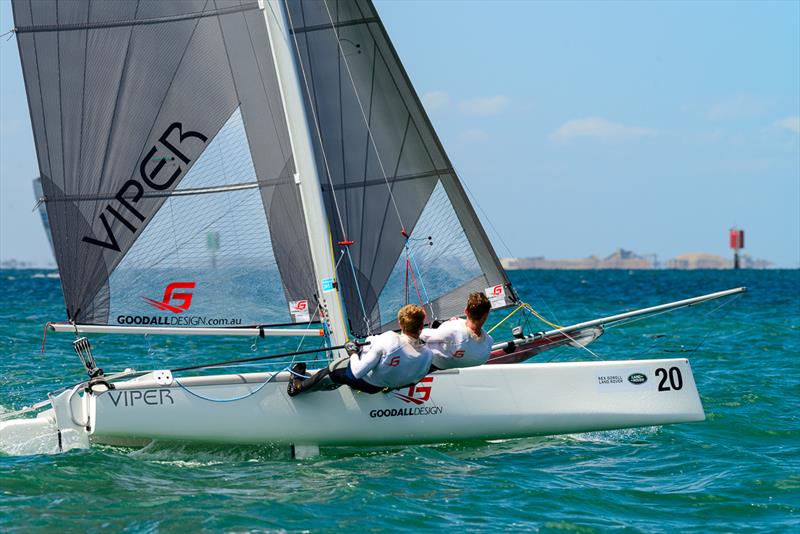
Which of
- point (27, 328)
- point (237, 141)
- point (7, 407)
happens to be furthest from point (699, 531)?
point (27, 328)

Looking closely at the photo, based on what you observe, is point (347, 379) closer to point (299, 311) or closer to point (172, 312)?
point (299, 311)

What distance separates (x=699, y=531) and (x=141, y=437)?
3848 millimetres

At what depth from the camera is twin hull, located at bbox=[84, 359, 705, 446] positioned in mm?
7277

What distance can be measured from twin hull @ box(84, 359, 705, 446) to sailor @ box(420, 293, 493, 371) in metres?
0.23

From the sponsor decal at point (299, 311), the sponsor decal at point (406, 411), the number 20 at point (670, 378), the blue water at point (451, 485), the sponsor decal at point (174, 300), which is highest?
the sponsor decal at point (174, 300)

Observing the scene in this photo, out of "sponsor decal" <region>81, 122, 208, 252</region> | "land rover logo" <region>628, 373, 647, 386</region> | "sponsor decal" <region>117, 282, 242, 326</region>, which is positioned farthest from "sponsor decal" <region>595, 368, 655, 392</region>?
"sponsor decal" <region>81, 122, 208, 252</region>

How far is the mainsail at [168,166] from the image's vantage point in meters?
7.83

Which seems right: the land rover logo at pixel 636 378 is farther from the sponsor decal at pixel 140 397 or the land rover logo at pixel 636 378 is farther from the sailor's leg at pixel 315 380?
the sponsor decal at pixel 140 397

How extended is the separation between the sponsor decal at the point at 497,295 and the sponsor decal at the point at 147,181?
106 inches

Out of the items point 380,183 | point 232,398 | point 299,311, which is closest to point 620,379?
point 299,311

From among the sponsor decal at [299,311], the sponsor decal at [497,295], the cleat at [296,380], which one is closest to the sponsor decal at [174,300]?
the sponsor decal at [299,311]

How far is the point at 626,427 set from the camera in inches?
305

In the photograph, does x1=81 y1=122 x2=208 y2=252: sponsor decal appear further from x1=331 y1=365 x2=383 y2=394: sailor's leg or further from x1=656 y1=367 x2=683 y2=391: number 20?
x1=656 y1=367 x2=683 y2=391: number 20

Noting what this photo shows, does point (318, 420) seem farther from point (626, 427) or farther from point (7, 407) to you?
point (7, 407)
